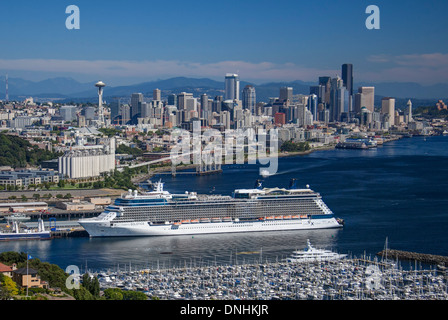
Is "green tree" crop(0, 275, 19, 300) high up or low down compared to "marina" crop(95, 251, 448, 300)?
up

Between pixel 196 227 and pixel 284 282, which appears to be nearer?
pixel 284 282

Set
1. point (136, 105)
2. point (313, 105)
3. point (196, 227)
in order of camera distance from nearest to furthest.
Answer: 1. point (196, 227)
2. point (136, 105)
3. point (313, 105)

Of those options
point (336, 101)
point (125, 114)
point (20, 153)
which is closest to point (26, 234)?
point (20, 153)

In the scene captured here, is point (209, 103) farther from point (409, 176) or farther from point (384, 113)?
point (409, 176)

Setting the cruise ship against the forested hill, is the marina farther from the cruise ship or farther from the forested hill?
the forested hill

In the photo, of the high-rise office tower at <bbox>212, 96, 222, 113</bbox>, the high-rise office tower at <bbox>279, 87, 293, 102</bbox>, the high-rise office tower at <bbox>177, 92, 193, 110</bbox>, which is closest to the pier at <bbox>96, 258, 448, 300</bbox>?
the high-rise office tower at <bbox>212, 96, 222, 113</bbox>

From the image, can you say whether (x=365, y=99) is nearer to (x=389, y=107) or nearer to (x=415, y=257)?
(x=389, y=107)

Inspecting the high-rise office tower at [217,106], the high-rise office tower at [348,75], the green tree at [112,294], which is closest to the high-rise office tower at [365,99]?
the high-rise office tower at [348,75]
